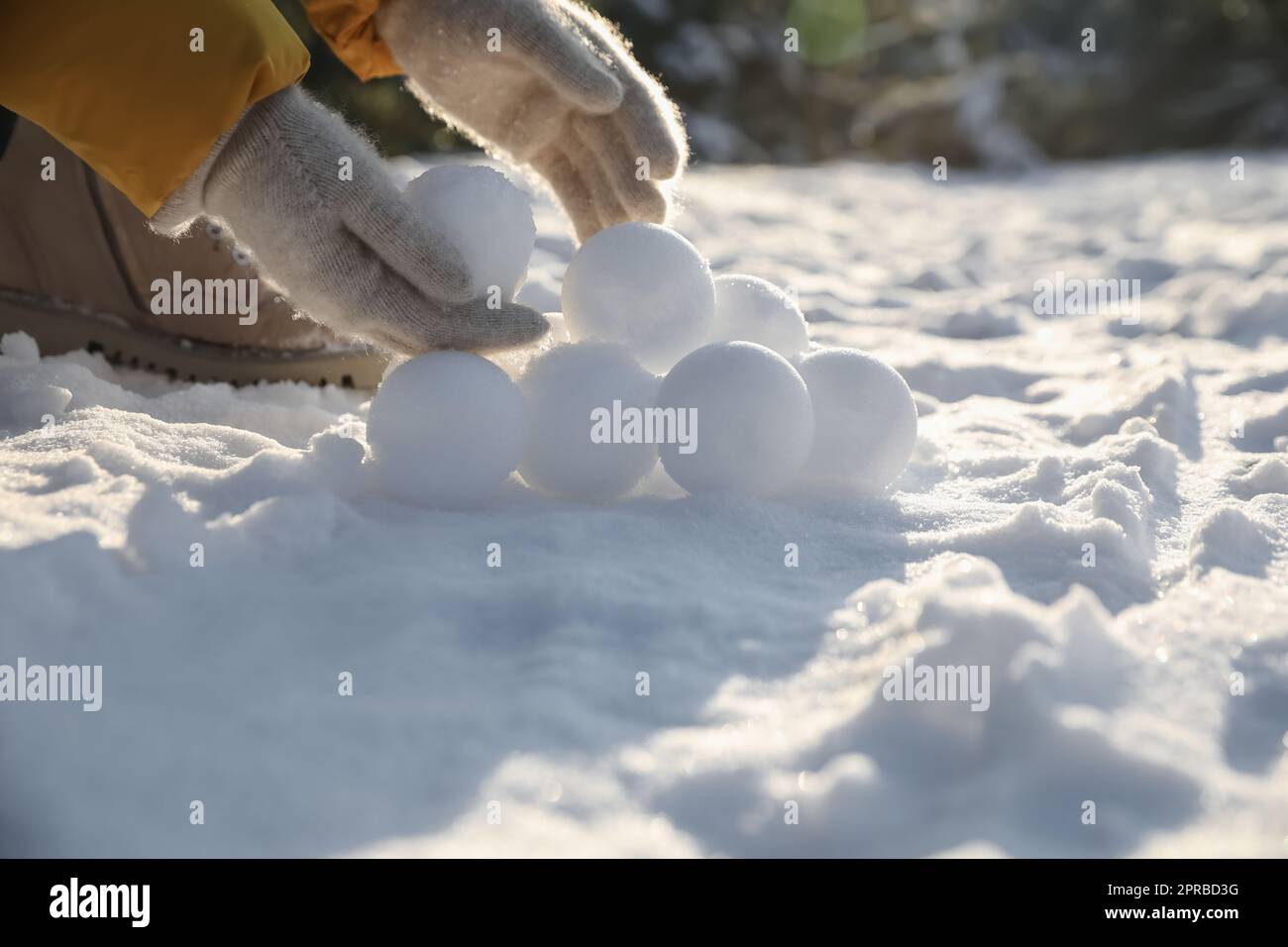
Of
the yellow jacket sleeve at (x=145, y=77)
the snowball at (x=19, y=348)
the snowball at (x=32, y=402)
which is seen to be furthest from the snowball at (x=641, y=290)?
the snowball at (x=19, y=348)

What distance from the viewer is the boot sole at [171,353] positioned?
238 centimetres

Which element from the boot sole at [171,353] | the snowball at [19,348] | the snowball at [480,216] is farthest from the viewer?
the boot sole at [171,353]

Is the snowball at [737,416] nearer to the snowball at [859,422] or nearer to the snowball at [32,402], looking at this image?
the snowball at [859,422]

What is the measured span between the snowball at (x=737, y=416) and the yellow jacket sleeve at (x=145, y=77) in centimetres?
74

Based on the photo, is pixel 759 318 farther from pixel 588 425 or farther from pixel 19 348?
pixel 19 348

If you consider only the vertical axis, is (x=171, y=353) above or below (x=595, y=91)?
below

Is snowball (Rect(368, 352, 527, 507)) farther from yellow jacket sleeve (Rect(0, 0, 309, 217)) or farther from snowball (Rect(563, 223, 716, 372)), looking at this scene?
yellow jacket sleeve (Rect(0, 0, 309, 217))

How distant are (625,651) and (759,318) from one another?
3.01 feet

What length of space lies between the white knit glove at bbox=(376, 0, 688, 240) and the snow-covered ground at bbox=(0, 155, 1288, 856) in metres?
0.62

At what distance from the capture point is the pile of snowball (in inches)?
67.2

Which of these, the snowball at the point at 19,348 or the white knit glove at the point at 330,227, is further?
the snowball at the point at 19,348

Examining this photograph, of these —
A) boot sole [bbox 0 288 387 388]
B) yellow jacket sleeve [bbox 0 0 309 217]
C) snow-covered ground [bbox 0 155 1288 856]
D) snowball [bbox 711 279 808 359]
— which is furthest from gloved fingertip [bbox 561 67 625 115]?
boot sole [bbox 0 288 387 388]

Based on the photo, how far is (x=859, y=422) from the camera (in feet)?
6.07

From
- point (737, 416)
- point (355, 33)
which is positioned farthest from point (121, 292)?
point (737, 416)
